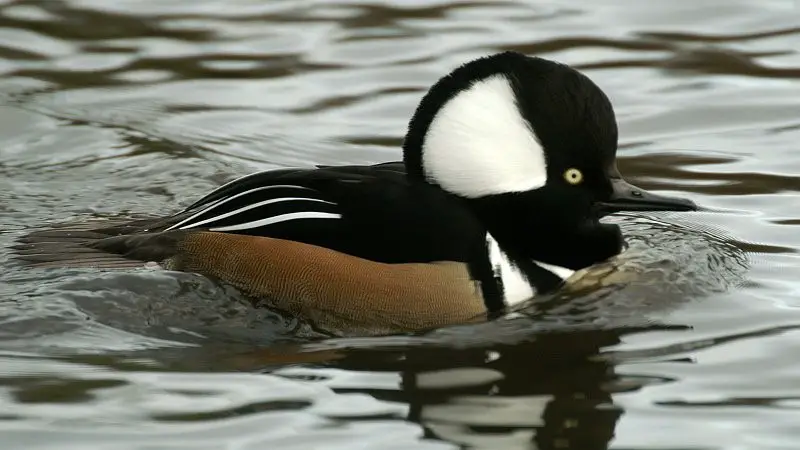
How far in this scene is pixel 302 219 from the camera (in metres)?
6.73

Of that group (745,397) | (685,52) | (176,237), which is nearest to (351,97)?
(685,52)

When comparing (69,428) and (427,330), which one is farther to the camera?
(427,330)

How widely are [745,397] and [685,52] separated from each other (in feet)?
18.0

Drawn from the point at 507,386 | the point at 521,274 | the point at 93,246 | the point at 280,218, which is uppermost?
the point at 280,218

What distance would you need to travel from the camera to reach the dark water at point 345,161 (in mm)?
5566

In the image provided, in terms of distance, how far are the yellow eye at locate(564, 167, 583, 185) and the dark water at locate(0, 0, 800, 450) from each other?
656 mm

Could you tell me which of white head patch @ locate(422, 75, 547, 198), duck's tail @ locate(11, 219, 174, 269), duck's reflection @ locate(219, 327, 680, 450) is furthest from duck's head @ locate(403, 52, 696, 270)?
duck's tail @ locate(11, 219, 174, 269)

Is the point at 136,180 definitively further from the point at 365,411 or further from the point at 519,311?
the point at 365,411

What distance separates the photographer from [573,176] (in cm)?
678

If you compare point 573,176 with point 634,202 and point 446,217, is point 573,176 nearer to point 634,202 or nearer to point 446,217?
point 634,202

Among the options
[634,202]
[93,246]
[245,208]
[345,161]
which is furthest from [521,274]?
[345,161]

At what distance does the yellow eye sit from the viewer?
6.77 meters

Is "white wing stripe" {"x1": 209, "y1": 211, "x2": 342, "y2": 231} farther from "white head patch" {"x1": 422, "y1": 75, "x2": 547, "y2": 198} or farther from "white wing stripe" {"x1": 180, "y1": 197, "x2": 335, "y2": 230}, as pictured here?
"white head patch" {"x1": 422, "y1": 75, "x2": 547, "y2": 198}

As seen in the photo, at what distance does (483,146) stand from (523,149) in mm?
176
